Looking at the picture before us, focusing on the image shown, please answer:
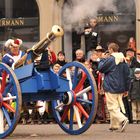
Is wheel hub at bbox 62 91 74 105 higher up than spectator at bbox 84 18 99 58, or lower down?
lower down

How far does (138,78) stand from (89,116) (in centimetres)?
484

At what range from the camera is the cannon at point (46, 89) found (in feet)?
38.7

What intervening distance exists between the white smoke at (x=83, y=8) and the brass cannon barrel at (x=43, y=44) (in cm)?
738

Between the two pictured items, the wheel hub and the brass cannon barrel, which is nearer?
the brass cannon barrel

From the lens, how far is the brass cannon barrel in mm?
11774

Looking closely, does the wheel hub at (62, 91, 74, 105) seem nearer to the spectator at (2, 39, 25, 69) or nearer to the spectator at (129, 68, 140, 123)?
the spectator at (2, 39, 25, 69)

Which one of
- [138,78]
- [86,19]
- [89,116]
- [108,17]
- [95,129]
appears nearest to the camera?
[89,116]

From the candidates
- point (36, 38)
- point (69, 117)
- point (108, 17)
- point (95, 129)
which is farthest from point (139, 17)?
point (69, 117)

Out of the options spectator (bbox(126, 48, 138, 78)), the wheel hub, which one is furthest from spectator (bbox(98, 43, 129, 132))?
spectator (bbox(126, 48, 138, 78))

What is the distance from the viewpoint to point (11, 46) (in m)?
13.3

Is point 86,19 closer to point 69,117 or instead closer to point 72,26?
point 72,26

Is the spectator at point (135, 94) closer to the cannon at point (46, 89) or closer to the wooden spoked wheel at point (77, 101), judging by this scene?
the wooden spoked wheel at point (77, 101)

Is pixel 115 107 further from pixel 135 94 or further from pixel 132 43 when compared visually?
pixel 132 43

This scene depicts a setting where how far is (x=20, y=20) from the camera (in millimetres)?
21844
